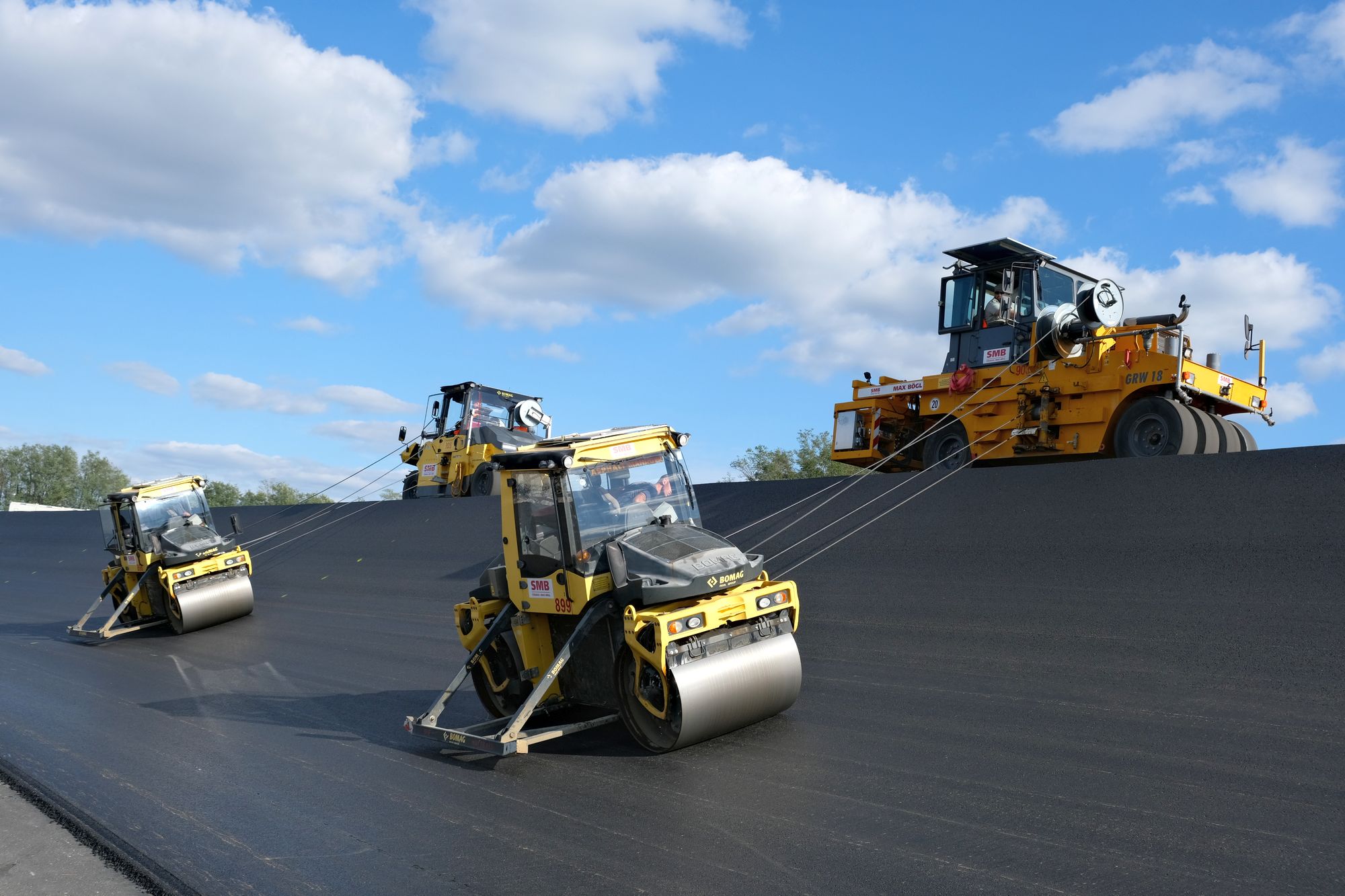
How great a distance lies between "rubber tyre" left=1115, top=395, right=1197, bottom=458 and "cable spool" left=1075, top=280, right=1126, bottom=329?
1626mm

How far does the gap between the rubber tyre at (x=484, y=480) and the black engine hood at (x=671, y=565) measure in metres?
15.8

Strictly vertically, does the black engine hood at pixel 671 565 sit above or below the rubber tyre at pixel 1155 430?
below

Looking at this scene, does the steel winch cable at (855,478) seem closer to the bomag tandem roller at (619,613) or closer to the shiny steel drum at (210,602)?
the bomag tandem roller at (619,613)

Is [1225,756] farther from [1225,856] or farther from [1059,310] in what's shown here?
[1059,310]

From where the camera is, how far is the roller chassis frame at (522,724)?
6543 millimetres

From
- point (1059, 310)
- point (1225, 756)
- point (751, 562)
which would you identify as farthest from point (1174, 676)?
point (1059, 310)

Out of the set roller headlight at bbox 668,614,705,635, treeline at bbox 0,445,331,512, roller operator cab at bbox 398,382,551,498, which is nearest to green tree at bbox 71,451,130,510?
treeline at bbox 0,445,331,512

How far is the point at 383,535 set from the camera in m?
19.7

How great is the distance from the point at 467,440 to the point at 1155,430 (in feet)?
48.9

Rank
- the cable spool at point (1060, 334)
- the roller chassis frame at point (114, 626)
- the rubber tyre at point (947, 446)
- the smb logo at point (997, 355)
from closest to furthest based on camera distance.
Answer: the roller chassis frame at point (114, 626) < the cable spool at point (1060, 334) < the smb logo at point (997, 355) < the rubber tyre at point (947, 446)

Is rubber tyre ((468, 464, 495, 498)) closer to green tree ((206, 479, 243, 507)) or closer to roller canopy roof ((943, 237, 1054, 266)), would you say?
roller canopy roof ((943, 237, 1054, 266))

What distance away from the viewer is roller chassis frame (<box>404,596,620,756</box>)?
21.5 feet

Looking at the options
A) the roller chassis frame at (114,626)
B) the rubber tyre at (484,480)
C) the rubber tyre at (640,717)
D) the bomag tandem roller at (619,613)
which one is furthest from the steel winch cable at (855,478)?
the rubber tyre at (484,480)

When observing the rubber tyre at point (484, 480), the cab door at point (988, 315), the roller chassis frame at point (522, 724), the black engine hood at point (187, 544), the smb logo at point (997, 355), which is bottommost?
the roller chassis frame at point (522, 724)
